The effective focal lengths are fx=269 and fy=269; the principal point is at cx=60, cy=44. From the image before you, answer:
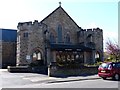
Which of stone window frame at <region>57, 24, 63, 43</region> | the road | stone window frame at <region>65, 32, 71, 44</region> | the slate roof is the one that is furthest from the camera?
the slate roof

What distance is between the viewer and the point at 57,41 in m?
42.0

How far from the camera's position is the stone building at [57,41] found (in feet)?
125

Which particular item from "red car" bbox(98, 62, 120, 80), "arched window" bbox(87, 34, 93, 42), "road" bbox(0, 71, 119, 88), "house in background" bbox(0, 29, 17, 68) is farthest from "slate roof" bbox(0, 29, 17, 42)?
"red car" bbox(98, 62, 120, 80)

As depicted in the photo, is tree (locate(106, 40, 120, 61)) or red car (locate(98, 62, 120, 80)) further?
tree (locate(106, 40, 120, 61))

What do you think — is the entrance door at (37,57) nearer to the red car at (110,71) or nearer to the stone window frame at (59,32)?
the stone window frame at (59,32)

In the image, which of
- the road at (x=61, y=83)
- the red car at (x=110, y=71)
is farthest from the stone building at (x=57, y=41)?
the red car at (x=110, y=71)

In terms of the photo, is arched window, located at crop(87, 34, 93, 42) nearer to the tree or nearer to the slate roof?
the tree

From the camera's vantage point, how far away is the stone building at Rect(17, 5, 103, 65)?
38.2 metres

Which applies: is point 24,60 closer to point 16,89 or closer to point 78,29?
point 78,29

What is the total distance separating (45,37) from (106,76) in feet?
60.8

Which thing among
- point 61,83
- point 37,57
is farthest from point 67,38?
point 61,83

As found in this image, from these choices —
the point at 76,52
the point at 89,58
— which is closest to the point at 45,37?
the point at 76,52

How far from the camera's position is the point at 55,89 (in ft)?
51.6

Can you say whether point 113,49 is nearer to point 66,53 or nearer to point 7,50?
point 66,53
